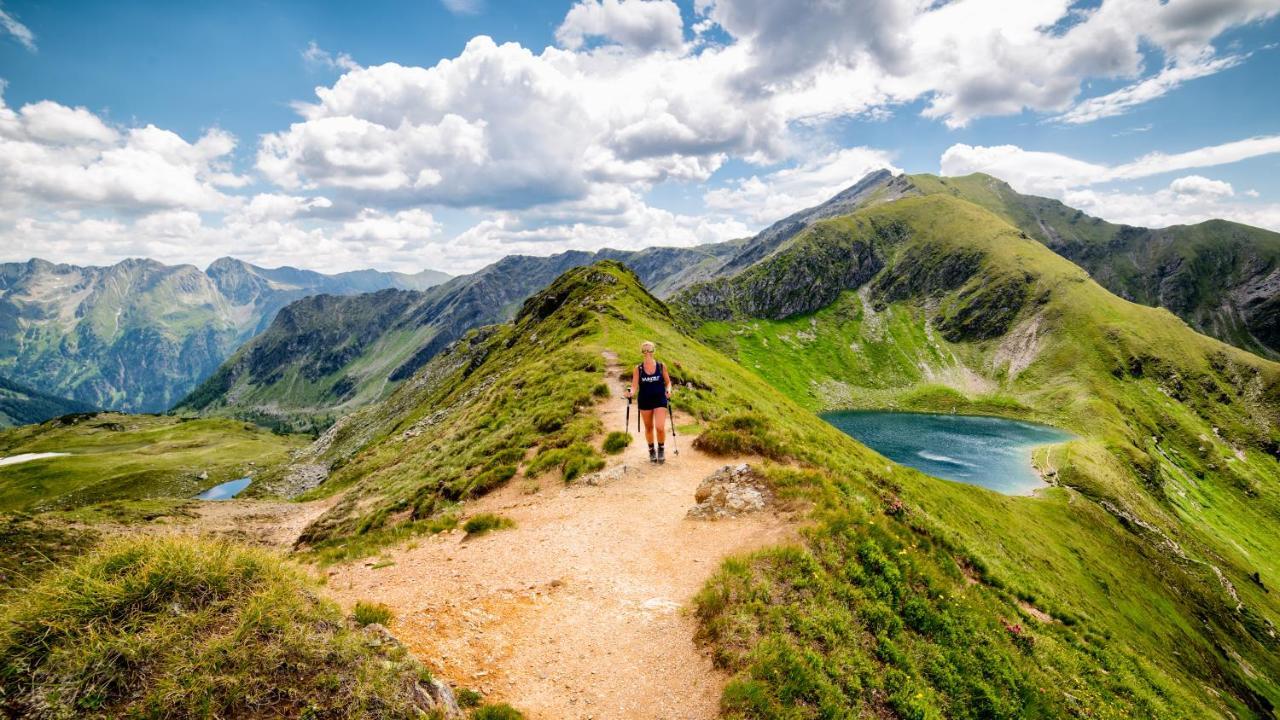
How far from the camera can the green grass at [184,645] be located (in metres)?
5.55

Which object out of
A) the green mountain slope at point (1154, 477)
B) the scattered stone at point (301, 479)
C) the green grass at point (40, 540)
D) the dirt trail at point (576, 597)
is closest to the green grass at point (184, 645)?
the dirt trail at point (576, 597)

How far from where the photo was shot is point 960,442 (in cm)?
14162

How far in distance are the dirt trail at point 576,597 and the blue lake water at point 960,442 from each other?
108 metres

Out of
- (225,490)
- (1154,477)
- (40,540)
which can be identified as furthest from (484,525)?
(225,490)

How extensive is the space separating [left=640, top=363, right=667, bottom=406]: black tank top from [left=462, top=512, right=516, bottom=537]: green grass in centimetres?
740

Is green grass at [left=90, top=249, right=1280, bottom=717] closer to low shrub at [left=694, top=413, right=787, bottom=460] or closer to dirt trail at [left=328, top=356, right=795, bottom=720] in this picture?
low shrub at [left=694, top=413, right=787, bottom=460]

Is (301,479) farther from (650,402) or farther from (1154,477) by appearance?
(1154,477)

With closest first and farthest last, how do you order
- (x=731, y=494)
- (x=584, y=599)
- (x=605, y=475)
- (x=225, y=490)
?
1. (x=584, y=599)
2. (x=731, y=494)
3. (x=605, y=475)
4. (x=225, y=490)

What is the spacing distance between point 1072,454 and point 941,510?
10221 centimetres

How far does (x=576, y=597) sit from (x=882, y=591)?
8.30 meters

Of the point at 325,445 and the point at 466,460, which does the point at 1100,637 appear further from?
the point at 325,445

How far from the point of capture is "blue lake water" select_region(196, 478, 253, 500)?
5536 inches

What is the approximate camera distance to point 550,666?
1073cm

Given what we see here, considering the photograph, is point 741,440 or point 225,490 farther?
point 225,490
